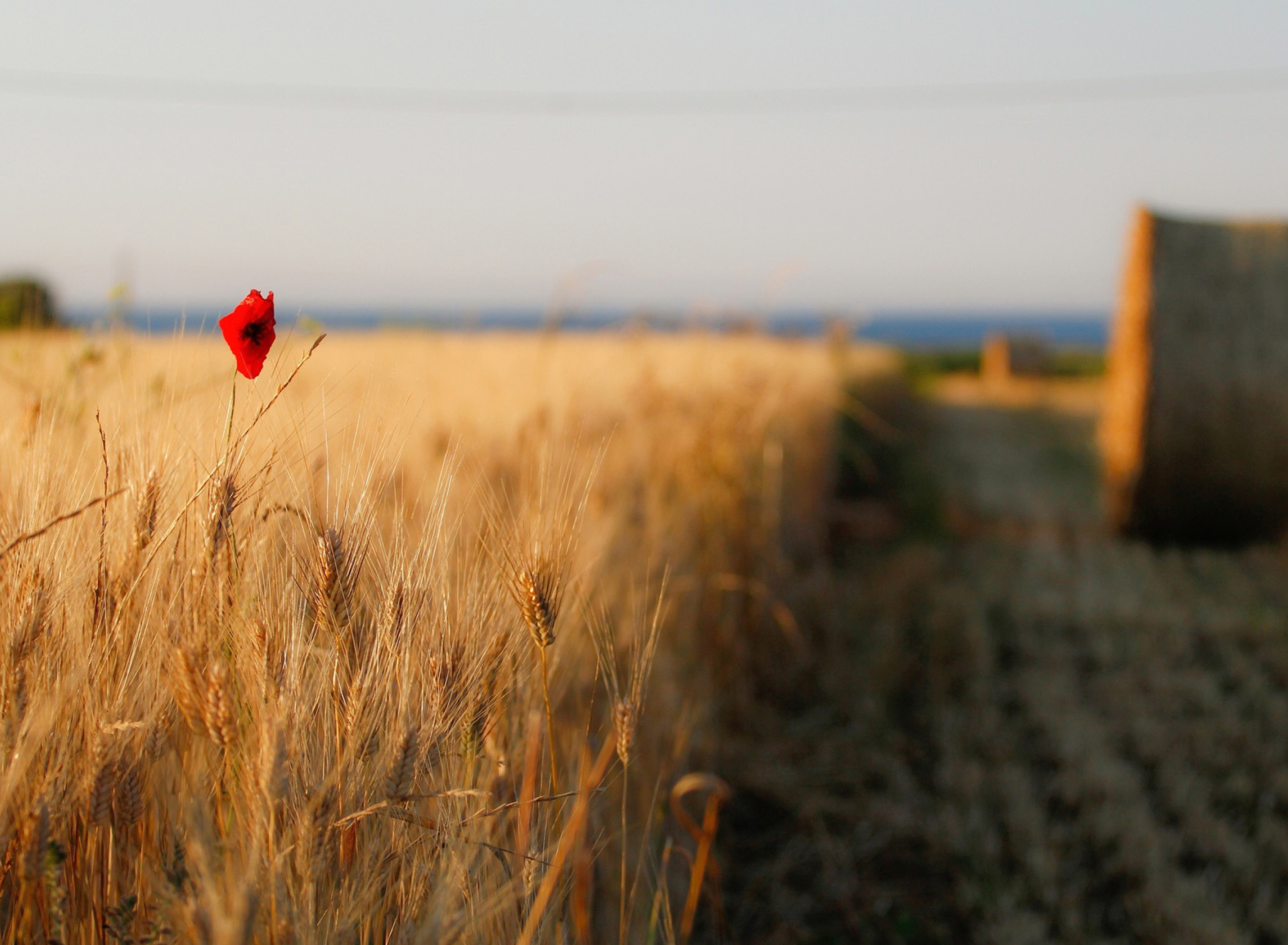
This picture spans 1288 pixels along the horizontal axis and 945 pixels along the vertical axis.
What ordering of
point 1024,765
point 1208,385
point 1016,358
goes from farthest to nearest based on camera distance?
point 1016,358 → point 1208,385 → point 1024,765

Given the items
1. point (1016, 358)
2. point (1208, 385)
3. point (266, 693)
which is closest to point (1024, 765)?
point (266, 693)

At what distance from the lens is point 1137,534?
5.47 metres

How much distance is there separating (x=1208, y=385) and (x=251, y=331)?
5.70 metres

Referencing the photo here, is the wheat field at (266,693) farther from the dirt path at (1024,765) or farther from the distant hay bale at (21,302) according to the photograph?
the distant hay bale at (21,302)

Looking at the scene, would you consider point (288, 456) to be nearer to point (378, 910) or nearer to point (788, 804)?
point (378, 910)

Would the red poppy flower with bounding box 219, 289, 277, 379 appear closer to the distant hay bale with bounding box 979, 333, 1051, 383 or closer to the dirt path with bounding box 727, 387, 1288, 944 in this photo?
the dirt path with bounding box 727, 387, 1288, 944

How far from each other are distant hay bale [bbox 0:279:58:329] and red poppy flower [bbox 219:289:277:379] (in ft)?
6.49

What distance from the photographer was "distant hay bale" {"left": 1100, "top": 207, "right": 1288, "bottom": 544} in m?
5.22

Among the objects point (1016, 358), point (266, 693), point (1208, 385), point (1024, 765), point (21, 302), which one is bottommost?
point (1024, 765)

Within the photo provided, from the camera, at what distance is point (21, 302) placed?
2959 millimetres

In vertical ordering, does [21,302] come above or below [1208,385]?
above

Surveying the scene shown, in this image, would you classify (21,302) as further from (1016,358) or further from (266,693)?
(1016,358)

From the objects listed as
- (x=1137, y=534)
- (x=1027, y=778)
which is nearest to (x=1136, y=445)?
(x=1137, y=534)

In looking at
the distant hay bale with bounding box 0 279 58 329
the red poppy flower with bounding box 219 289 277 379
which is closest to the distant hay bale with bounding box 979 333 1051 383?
the distant hay bale with bounding box 0 279 58 329
